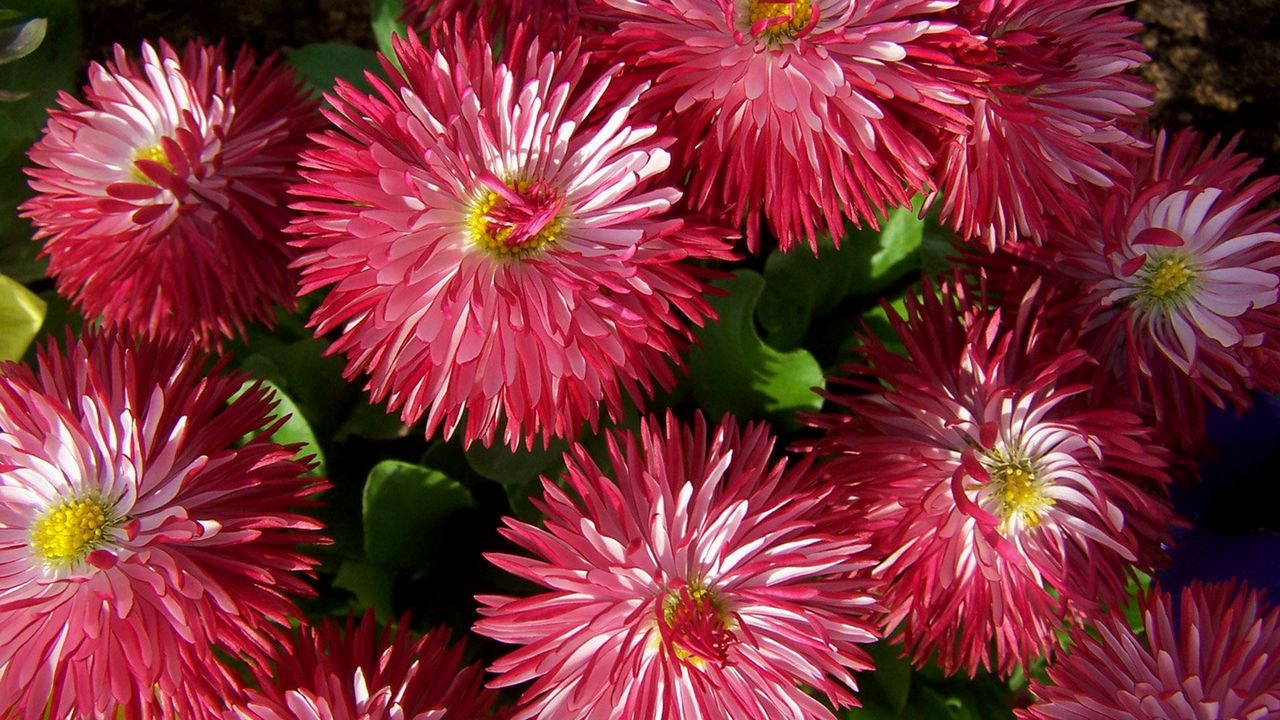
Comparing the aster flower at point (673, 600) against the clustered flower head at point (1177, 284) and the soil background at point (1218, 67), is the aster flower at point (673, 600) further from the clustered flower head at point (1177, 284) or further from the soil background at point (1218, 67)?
the soil background at point (1218, 67)

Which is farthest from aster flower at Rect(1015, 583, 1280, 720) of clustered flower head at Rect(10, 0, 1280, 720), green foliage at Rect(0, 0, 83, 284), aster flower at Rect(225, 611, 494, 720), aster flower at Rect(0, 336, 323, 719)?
green foliage at Rect(0, 0, 83, 284)

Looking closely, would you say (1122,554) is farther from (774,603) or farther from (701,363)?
(701,363)

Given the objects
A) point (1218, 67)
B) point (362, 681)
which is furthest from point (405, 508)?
point (1218, 67)

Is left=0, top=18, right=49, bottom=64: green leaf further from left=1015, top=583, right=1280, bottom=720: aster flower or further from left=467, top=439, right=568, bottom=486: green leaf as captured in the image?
left=1015, top=583, right=1280, bottom=720: aster flower

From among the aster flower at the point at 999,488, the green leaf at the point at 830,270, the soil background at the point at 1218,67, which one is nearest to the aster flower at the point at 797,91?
the aster flower at the point at 999,488

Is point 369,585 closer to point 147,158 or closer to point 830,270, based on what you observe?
point 147,158

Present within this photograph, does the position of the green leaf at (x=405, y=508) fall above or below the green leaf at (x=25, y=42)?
below
